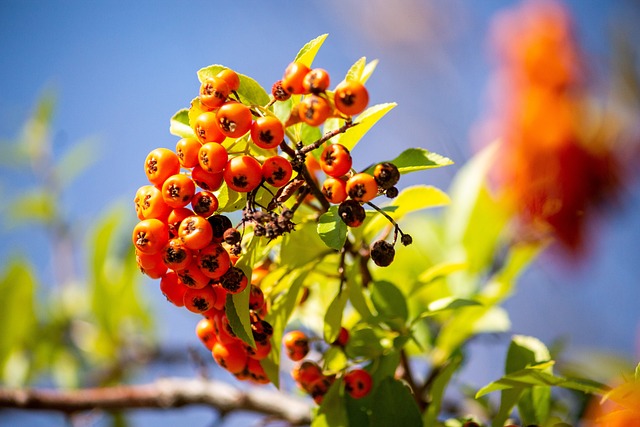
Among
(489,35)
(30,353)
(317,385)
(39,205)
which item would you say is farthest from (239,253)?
(39,205)

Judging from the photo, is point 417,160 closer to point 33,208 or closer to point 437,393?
point 437,393

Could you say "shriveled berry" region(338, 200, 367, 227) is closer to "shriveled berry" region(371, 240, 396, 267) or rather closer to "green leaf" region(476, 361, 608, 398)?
"shriveled berry" region(371, 240, 396, 267)

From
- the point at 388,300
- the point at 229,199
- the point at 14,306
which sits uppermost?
the point at 14,306

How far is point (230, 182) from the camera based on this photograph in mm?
978

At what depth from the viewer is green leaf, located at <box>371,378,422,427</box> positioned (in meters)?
1.11

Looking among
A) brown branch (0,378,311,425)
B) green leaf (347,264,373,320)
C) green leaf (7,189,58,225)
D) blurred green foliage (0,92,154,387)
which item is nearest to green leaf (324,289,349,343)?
green leaf (347,264,373,320)

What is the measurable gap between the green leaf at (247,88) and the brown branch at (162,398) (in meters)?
1.08

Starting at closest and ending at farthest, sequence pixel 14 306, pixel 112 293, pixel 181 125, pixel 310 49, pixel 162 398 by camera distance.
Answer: pixel 310 49 → pixel 181 125 → pixel 162 398 → pixel 14 306 → pixel 112 293

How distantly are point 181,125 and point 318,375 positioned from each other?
1.78ft

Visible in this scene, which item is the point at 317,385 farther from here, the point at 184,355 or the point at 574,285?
the point at 184,355

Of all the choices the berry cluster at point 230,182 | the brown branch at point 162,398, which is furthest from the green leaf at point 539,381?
the brown branch at point 162,398

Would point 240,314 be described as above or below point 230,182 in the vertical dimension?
below

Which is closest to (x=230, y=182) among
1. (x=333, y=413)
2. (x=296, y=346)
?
(x=296, y=346)

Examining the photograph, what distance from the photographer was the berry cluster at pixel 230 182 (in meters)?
0.97
